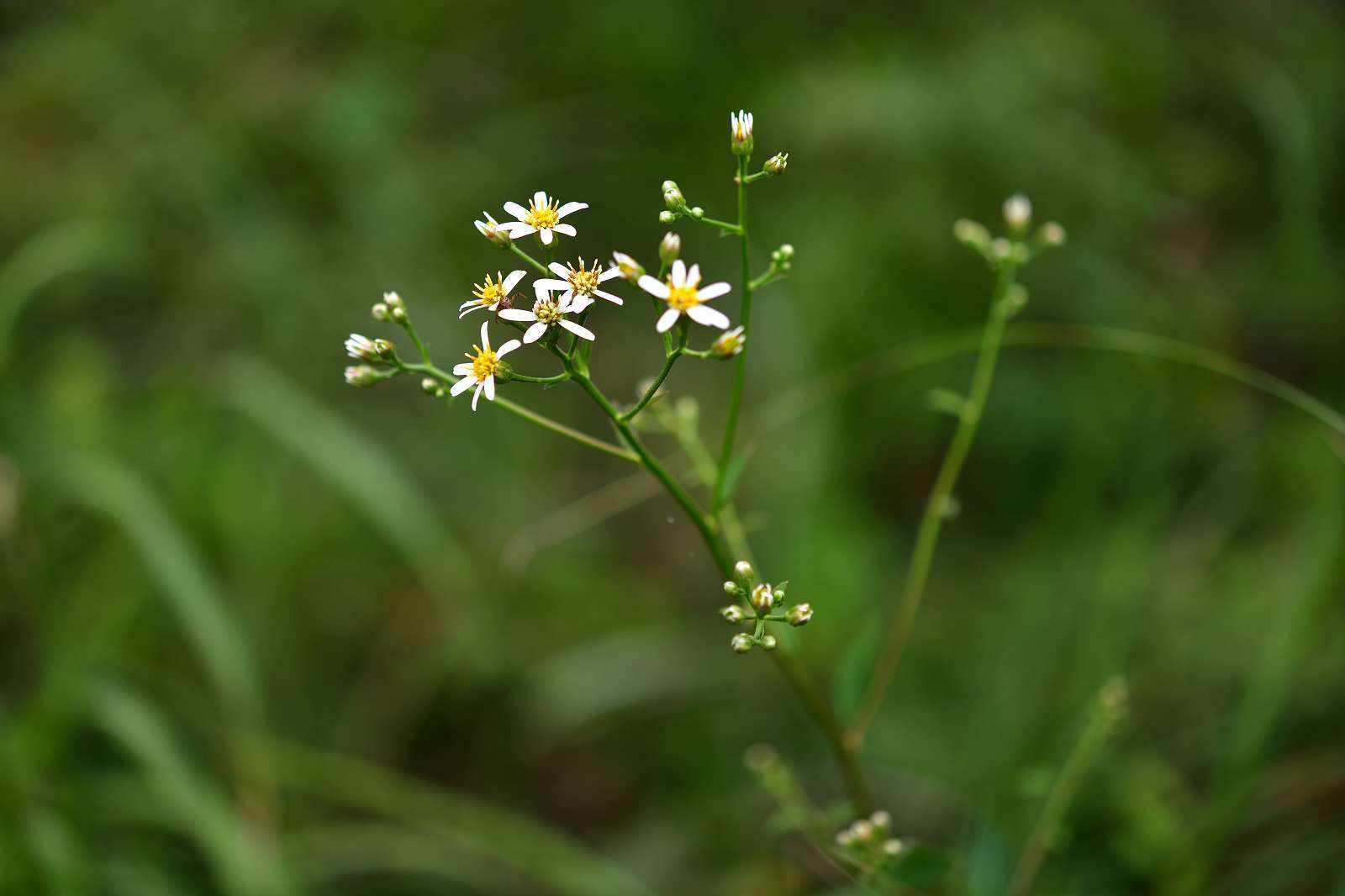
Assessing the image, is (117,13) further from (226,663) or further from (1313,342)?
(1313,342)

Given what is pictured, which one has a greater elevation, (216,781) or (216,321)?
(216,321)

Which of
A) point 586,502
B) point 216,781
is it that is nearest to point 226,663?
point 216,781

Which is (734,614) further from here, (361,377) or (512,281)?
(361,377)

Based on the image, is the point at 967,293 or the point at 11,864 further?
A: the point at 967,293

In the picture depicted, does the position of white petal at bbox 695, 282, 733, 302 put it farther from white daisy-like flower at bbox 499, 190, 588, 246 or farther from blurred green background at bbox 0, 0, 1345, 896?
blurred green background at bbox 0, 0, 1345, 896

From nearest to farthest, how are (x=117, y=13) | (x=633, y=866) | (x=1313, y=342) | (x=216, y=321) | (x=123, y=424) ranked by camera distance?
(x=633, y=866), (x=1313, y=342), (x=123, y=424), (x=216, y=321), (x=117, y=13)

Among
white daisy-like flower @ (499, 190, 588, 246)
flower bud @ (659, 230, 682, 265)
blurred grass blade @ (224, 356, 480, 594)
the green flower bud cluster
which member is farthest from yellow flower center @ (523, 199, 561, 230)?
blurred grass blade @ (224, 356, 480, 594)

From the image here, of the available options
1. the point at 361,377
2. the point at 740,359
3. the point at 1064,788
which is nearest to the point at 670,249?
the point at 740,359
